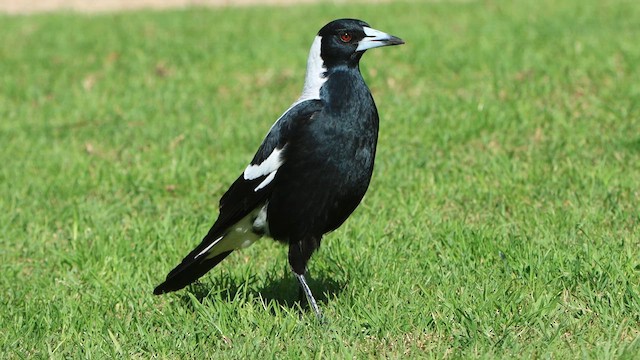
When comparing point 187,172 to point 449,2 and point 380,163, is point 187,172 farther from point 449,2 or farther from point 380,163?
point 449,2

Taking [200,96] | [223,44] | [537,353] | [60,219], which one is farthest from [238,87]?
[537,353]

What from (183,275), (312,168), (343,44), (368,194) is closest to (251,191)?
(312,168)

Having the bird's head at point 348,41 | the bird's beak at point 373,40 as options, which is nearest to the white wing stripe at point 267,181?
the bird's head at point 348,41

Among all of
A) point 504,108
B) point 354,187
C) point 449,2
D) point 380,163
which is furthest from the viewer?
point 449,2

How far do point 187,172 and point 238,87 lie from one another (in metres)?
1.93

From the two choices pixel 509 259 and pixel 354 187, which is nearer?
pixel 354 187

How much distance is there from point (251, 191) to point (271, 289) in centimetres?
62

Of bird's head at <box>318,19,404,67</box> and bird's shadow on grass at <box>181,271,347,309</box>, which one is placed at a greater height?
bird's head at <box>318,19,404,67</box>

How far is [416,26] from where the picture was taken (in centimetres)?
936

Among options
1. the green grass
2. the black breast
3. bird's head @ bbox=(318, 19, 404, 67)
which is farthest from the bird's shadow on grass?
bird's head @ bbox=(318, 19, 404, 67)

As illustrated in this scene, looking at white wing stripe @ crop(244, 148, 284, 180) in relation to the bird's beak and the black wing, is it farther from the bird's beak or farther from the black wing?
the bird's beak

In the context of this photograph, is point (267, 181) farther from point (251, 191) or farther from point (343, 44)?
point (343, 44)

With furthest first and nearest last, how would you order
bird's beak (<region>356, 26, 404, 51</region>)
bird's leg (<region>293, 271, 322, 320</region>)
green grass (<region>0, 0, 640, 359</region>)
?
bird's beak (<region>356, 26, 404, 51</region>)
bird's leg (<region>293, 271, 322, 320</region>)
green grass (<region>0, 0, 640, 359</region>)

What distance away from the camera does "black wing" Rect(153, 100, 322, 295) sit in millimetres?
4211
